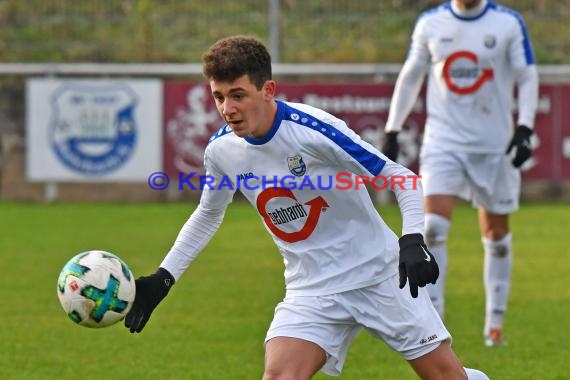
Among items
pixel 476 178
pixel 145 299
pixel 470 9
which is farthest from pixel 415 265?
pixel 470 9

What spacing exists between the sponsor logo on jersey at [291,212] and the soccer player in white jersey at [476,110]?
297 centimetres

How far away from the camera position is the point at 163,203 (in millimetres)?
19000

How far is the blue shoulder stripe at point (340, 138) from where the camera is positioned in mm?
4973

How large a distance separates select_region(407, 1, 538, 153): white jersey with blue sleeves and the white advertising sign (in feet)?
34.6

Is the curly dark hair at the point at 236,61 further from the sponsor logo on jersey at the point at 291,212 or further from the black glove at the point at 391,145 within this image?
the black glove at the point at 391,145

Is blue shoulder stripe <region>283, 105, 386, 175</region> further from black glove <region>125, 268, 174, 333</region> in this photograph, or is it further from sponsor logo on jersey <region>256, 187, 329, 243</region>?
black glove <region>125, 268, 174, 333</region>

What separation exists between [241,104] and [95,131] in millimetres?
13838

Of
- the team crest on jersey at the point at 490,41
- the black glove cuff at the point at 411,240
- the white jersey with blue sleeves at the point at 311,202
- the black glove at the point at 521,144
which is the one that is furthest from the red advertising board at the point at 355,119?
the black glove cuff at the point at 411,240

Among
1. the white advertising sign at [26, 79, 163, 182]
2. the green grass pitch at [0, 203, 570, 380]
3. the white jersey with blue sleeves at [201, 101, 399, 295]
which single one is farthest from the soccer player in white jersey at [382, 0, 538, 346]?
the white advertising sign at [26, 79, 163, 182]

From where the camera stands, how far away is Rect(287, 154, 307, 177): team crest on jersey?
201 inches

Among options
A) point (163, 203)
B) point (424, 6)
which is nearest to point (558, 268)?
point (163, 203)

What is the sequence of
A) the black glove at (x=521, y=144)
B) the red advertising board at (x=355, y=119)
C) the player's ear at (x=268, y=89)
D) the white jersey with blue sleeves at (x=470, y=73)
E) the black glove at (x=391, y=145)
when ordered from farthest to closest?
the red advertising board at (x=355, y=119), the white jersey with blue sleeves at (x=470, y=73), the black glove at (x=391, y=145), the black glove at (x=521, y=144), the player's ear at (x=268, y=89)

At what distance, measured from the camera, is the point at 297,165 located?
16.8 feet

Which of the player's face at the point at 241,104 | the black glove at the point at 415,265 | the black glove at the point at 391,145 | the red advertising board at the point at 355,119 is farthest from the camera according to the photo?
the red advertising board at the point at 355,119
